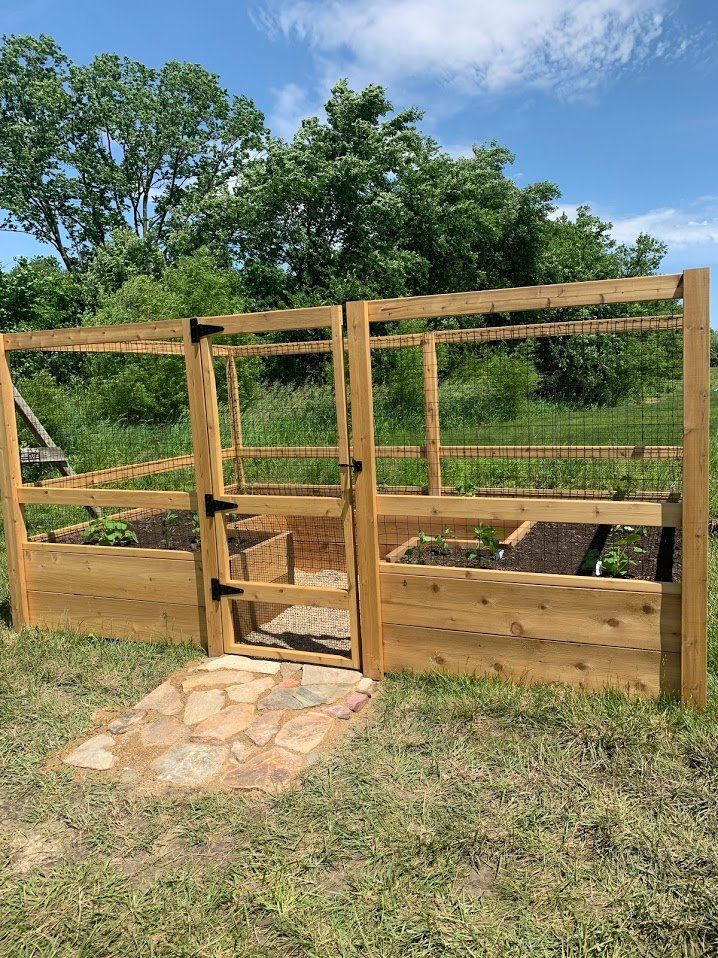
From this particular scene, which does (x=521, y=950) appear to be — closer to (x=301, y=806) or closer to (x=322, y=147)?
(x=301, y=806)

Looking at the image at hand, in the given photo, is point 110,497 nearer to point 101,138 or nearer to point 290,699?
point 290,699

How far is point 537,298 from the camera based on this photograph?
3.18m

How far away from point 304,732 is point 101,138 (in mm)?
26038

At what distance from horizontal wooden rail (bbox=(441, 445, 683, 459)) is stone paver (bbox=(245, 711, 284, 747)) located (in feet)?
7.33

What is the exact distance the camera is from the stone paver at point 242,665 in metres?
3.88

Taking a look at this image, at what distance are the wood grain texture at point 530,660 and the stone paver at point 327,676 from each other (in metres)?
0.20

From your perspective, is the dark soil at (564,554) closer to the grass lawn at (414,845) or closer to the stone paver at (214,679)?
the grass lawn at (414,845)

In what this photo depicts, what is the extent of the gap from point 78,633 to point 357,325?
105 inches

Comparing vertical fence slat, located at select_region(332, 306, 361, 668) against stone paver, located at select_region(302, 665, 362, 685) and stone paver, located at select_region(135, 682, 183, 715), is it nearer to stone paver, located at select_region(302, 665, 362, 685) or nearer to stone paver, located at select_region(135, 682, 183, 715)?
stone paver, located at select_region(302, 665, 362, 685)

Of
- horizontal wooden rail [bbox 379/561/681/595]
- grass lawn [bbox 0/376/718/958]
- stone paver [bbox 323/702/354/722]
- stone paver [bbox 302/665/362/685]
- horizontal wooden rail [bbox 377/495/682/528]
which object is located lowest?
grass lawn [bbox 0/376/718/958]

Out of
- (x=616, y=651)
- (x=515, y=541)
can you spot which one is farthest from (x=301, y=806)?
(x=515, y=541)

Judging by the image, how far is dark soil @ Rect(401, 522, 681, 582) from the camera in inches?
162

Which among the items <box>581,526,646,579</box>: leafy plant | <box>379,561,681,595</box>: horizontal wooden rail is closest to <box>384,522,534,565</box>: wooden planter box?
<box>581,526,646,579</box>: leafy plant

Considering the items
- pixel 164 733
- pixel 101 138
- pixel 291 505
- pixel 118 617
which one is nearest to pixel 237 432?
pixel 118 617
